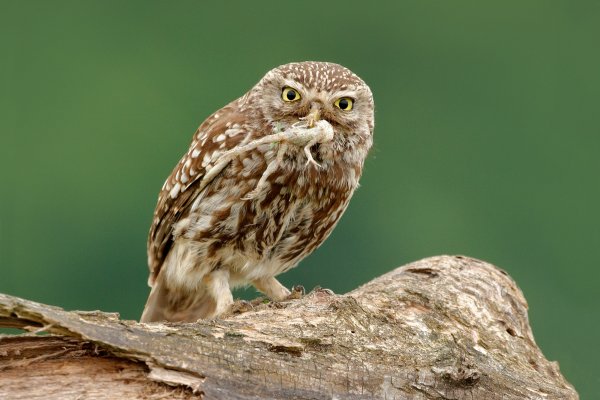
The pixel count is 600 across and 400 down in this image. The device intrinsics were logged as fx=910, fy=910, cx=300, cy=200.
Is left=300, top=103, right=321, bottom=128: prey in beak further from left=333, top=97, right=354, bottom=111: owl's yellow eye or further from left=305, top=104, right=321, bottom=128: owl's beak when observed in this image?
left=333, top=97, right=354, bottom=111: owl's yellow eye

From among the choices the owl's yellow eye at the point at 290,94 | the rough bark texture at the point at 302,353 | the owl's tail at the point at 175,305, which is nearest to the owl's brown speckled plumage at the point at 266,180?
the owl's yellow eye at the point at 290,94

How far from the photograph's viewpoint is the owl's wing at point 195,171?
4.24m

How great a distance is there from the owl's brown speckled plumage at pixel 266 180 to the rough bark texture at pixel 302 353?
1.56ft

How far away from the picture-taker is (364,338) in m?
3.36

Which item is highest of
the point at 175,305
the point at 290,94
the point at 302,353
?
the point at 290,94

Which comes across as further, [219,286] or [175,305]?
[175,305]

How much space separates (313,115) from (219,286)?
98cm

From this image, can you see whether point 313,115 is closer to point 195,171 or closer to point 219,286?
point 195,171

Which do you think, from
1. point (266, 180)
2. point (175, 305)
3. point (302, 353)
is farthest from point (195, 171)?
point (302, 353)

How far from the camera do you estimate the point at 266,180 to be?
13.4 feet

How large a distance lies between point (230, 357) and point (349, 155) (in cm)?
150

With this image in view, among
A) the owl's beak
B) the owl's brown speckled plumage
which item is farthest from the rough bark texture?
the owl's beak

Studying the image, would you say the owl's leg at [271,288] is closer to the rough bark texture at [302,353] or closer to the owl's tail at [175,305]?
the owl's tail at [175,305]

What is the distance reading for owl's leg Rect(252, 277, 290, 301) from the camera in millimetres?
4703
